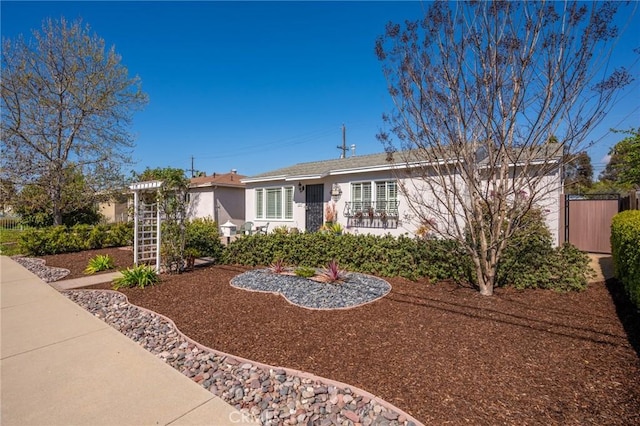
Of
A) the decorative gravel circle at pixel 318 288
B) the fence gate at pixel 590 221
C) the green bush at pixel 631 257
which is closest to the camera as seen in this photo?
the green bush at pixel 631 257

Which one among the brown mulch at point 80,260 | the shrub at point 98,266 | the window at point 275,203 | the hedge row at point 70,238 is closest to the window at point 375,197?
the window at point 275,203

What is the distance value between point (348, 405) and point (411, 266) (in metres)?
4.75

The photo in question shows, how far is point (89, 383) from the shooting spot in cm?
306

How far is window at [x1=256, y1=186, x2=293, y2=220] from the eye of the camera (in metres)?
14.6

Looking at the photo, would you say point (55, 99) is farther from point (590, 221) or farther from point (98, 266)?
point (590, 221)

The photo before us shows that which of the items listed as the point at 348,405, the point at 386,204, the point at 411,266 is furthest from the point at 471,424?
the point at 386,204

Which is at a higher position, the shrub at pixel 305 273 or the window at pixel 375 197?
the window at pixel 375 197

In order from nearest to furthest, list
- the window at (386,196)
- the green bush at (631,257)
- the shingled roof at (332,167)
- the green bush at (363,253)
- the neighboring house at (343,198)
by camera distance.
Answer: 1. the green bush at (631,257)
2. the green bush at (363,253)
3. the neighboring house at (343,198)
4. the window at (386,196)
5. the shingled roof at (332,167)

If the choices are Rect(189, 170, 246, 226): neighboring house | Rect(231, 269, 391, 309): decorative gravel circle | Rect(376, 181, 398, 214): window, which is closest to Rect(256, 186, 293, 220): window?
Rect(189, 170, 246, 226): neighboring house

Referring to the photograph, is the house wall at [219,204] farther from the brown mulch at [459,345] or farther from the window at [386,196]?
the brown mulch at [459,345]

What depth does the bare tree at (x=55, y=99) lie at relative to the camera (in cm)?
1272

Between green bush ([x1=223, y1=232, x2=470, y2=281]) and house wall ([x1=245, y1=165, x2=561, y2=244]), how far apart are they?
1539 mm

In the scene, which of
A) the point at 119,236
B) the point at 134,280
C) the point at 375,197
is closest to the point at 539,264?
the point at 375,197

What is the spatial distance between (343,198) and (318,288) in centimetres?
673
